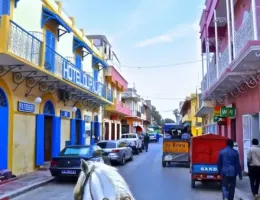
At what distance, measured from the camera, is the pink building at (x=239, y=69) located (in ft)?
33.8

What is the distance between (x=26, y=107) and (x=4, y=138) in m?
2.04

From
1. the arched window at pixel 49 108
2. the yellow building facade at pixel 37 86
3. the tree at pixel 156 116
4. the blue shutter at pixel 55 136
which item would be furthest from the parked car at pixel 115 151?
the tree at pixel 156 116

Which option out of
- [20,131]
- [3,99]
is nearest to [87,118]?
[20,131]

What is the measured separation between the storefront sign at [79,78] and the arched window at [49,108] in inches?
65.9

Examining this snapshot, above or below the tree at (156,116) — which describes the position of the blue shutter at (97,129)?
below

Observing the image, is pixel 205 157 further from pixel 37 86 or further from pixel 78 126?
pixel 78 126

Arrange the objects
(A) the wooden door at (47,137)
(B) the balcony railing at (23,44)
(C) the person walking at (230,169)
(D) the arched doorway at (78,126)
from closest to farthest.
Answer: (C) the person walking at (230,169), (B) the balcony railing at (23,44), (A) the wooden door at (47,137), (D) the arched doorway at (78,126)

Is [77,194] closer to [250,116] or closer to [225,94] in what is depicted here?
[250,116]

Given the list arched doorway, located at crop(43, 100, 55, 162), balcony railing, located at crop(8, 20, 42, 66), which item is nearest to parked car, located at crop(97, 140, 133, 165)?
arched doorway, located at crop(43, 100, 55, 162)

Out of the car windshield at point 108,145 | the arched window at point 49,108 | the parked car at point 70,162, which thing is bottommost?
the parked car at point 70,162

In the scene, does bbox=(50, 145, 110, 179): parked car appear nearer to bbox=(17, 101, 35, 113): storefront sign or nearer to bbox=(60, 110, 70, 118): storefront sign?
bbox=(17, 101, 35, 113): storefront sign

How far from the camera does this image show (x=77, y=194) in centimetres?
308

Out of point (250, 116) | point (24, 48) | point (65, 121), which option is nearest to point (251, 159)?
point (250, 116)

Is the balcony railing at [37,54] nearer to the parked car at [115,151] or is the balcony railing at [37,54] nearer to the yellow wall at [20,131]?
the yellow wall at [20,131]
